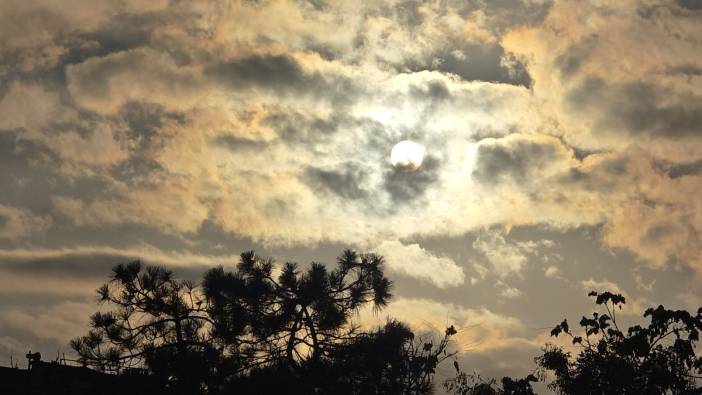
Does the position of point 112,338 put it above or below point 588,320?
above

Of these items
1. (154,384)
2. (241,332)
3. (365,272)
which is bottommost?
(154,384)

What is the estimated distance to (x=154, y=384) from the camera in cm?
1833

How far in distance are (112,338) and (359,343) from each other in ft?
22.0

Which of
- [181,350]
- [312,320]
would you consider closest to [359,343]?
[312,320]

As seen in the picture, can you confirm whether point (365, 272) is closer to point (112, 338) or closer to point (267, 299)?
point (267, 299)

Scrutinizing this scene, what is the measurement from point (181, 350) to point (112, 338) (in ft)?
8.03

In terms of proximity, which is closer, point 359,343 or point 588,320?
point 588,320

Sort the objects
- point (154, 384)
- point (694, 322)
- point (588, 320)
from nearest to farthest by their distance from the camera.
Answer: point (694, 322) → point (154, 384) → point (588, 320)

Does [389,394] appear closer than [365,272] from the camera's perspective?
Yes

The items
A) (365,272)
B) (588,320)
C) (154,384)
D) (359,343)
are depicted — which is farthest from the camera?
(365,272)

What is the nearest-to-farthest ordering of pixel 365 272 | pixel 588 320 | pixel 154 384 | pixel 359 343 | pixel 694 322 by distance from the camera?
pixel 694 322
pixel 154 384
pixel 588 320
pixel 359 343
pixel 365 272

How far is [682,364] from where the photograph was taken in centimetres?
1791

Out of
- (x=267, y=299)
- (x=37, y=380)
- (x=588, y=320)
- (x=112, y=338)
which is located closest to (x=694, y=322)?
(x=588, y=320)

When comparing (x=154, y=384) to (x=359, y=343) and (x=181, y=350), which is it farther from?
(x=359, y=343)
